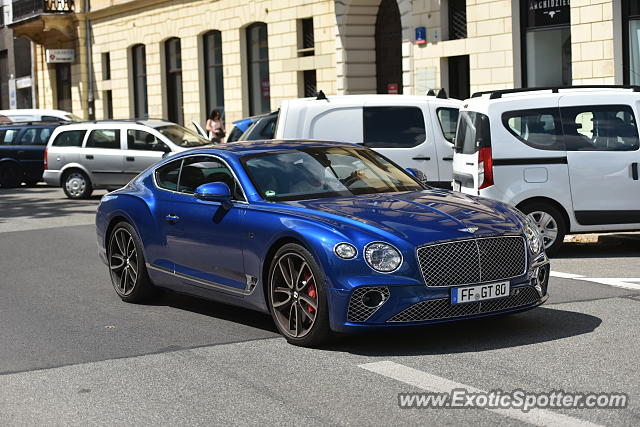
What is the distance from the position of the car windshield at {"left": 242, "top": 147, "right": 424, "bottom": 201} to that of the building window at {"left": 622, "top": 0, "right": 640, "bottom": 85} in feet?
42.9

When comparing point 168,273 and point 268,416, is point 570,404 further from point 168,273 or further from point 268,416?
point 168,273

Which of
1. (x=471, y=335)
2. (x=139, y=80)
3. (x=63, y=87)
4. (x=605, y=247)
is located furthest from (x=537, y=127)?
(x=63, y=87)

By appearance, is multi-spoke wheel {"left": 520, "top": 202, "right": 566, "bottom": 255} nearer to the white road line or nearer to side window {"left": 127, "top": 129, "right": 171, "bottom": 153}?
the white road line

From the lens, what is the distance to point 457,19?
25.4 metres

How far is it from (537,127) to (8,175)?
61.8 ft

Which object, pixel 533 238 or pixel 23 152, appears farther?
pixel 23 152

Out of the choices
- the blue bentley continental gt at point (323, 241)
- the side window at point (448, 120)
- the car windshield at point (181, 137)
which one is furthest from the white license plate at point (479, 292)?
the car windshield at point (181, 137)

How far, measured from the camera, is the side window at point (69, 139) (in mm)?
23922

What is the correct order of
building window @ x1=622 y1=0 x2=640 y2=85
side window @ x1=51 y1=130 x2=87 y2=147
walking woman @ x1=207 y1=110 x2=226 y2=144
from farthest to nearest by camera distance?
walking woman @ x1=207 y1=110 x2=226 y2=144 < side window @ x1=51 y1=130 x2=87 y2=147 < building window @ x1=622 y1=0 x2=640 y2=85

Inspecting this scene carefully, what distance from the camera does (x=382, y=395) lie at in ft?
20.7

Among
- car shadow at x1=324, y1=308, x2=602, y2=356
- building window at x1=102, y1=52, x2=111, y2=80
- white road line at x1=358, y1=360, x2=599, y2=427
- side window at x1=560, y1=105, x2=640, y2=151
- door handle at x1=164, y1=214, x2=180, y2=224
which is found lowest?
white road line at x1=358, y1=360, x2=599, y2=427

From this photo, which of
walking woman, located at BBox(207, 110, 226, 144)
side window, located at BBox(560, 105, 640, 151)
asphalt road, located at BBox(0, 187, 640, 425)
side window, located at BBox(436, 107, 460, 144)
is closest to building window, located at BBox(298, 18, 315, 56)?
walking woman, located at BBox(207, 110, 226, 144)

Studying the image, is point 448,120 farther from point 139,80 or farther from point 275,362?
point 139,80

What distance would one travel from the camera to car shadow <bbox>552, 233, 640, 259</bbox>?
12625 mm
